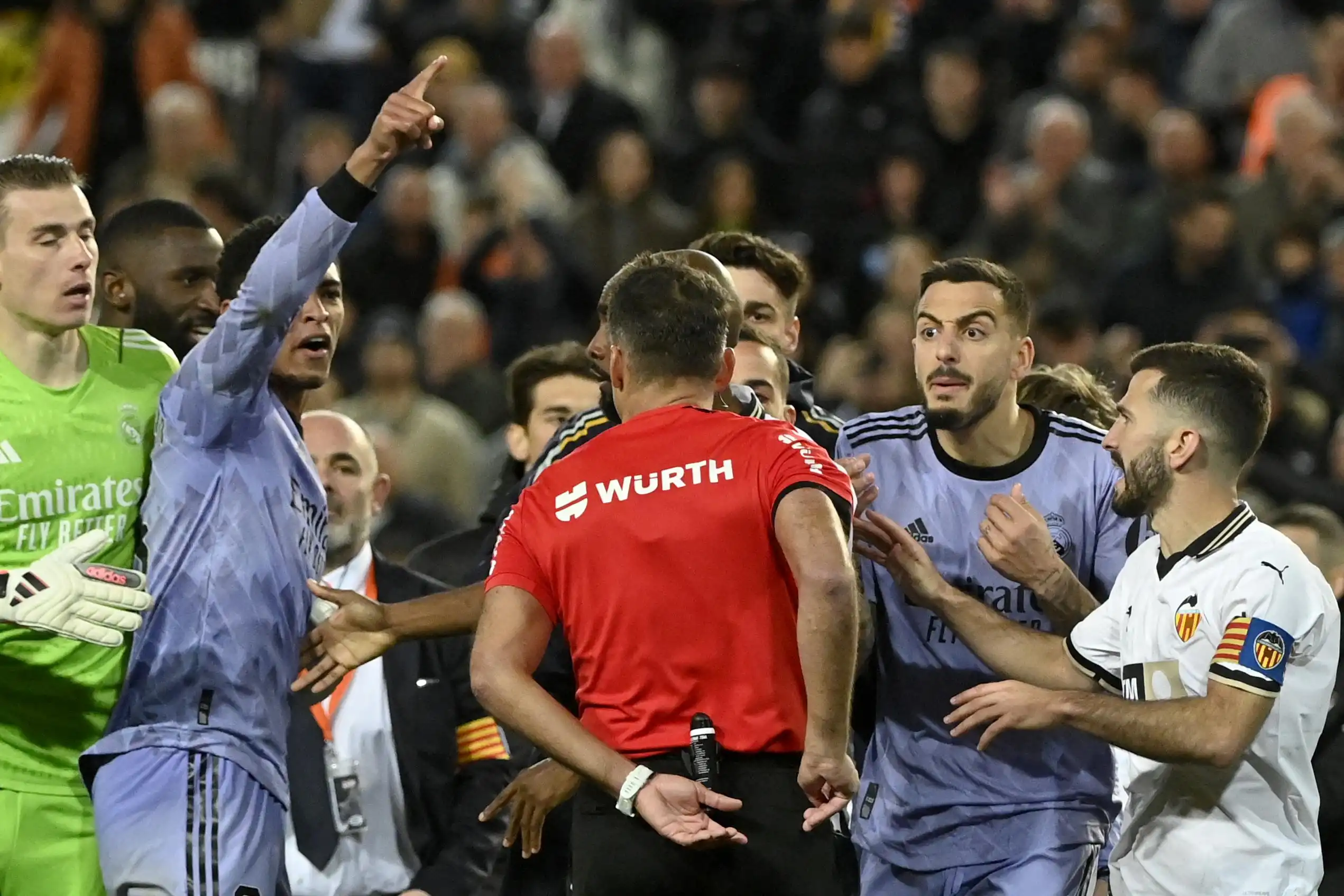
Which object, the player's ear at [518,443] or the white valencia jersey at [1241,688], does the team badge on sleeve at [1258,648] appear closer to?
the white valencia jersey at [1241,688]

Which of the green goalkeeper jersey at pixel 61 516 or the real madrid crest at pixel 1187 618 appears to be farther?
the green goalkeeper jersey at pixel 61 516

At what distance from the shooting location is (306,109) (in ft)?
48.8

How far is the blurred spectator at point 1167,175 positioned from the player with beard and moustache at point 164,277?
7.76m

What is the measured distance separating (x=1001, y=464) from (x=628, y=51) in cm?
988

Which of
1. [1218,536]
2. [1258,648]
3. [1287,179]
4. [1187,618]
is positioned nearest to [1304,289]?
[1287,179]

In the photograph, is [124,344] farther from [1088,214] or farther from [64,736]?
[1088,214]

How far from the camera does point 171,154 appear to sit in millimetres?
13250

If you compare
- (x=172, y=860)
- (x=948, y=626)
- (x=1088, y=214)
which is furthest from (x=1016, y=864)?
(x=1088, y=214)

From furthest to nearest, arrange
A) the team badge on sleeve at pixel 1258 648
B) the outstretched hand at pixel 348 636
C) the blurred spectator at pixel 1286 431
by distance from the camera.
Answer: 1. the blurred spectator at pixel 1286 431
2. the outstretched hand at pixel 348 636
3. the team badge on sleeve at pixel 1258 648

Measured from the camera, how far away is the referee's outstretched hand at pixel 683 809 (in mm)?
4438

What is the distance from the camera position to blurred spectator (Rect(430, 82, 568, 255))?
13.6m

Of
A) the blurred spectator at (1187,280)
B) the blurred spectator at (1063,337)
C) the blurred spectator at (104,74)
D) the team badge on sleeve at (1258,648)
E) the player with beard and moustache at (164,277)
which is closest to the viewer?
the team badge on sleeve at (1258,648)

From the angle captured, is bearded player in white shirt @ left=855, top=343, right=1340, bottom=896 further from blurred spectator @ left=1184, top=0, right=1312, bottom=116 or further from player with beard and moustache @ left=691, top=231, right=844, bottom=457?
blurred spectator @ left=1184, top=0, right=1312, bottom=116

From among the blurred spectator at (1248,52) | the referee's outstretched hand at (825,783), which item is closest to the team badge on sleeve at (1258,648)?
the referee's outstretched hand at (825,783)
